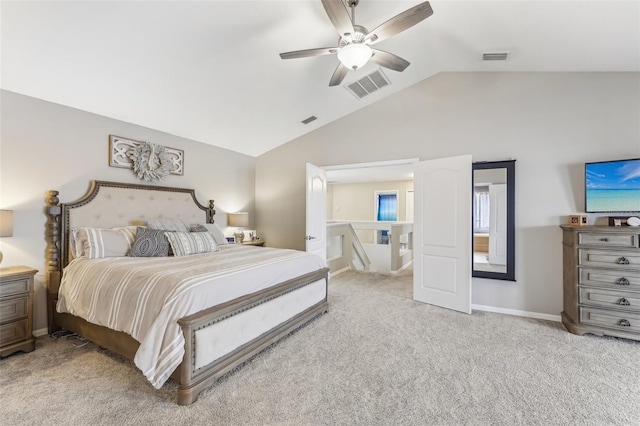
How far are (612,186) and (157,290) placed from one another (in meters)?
4.47

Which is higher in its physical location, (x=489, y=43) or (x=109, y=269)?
(x=489, y=43)

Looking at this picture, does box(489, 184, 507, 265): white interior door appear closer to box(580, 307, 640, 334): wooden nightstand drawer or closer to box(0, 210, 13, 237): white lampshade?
box(580, 307, 640, 334): wooden nightstand drawer

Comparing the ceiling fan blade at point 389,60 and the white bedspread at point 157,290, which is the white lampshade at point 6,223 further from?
the ceiling fan blade at point 389,60

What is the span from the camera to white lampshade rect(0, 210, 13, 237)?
2.44 metres

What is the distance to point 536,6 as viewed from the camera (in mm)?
2336

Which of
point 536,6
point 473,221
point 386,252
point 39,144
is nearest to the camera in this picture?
point 536,6

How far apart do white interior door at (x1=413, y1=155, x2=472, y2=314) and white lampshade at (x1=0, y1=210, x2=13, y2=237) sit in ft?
14.4

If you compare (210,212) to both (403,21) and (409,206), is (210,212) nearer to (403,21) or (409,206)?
(403,21)

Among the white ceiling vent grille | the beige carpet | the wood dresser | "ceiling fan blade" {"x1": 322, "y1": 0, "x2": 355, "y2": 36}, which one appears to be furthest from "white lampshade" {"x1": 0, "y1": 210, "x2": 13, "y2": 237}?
the wood dresser

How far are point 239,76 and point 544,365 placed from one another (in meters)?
4.08

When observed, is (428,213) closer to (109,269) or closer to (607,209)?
(607,209)

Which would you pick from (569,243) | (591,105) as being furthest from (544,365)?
(591,105)

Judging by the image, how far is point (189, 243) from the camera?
3250mm

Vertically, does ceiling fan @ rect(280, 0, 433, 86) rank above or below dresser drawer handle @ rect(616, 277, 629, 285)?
above
